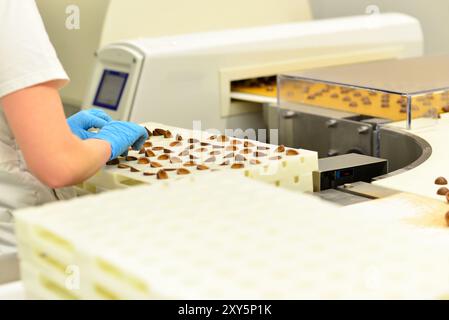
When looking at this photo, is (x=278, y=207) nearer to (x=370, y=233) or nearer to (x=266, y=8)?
(x=370, y=233)

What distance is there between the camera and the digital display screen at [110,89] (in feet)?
8.93

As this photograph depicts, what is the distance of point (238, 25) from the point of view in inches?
134

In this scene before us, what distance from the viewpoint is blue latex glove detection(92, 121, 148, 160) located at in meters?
1.55

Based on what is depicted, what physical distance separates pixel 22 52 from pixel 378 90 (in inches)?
50.3

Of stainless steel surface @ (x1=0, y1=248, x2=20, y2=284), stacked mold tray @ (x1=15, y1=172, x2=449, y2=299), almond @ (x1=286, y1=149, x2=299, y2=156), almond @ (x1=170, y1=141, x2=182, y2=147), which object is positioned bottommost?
stainless steel surface @ (x1=0, y1=248, x2=20, y2=284)

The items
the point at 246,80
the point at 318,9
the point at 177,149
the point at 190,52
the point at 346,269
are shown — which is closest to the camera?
the point at 346,269

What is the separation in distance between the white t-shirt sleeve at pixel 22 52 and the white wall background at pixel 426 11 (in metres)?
2.62

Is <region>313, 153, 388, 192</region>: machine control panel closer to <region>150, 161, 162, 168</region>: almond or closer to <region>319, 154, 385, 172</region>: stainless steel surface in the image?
<region>319, 154, 385, 172</region>: stainless steel surface

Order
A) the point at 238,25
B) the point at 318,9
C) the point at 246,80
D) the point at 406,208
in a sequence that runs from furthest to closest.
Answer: the point at 318,9
the point at 238,25
the point at 246,80
the point at 406,208

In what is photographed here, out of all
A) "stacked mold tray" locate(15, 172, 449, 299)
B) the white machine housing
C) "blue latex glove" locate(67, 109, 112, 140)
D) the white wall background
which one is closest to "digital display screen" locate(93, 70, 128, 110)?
the white machine housing

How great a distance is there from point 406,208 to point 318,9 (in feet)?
8.93

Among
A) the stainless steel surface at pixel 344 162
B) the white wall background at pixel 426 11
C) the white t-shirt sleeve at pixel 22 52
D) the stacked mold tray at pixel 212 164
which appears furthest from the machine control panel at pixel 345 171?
the white wall background at pixel 426 11

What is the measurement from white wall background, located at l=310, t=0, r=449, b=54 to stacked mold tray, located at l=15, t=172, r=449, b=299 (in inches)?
112

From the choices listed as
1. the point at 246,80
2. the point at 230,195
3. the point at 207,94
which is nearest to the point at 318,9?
the point at 246,80
